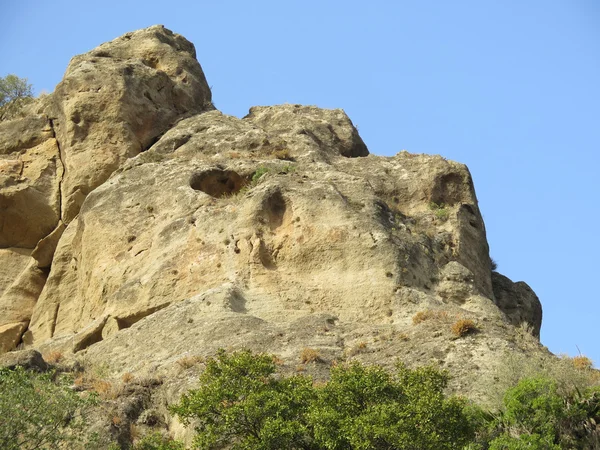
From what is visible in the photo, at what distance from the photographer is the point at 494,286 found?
37.8m

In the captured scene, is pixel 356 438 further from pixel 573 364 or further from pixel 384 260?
pixel 384 260

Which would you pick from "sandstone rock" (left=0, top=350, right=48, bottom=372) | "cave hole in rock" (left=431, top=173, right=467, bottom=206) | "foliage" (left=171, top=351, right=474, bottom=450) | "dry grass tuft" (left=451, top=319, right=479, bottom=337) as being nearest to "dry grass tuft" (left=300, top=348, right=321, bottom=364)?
"dry grass tuft" (left=451, top=319, right=479, bottom=337)

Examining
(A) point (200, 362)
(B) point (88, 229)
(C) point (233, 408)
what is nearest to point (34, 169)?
(B) point (88, 229)

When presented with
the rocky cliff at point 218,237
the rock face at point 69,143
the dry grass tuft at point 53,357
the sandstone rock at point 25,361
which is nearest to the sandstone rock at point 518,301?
the rocky cliff at point 218,237

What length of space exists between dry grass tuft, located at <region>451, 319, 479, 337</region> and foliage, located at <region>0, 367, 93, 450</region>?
851cm

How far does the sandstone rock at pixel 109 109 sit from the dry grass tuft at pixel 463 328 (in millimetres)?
17595

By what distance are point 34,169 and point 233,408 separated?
A: 2382 cm

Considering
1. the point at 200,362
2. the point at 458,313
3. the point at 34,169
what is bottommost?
the point at 200,362

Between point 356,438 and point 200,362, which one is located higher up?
point 200,362

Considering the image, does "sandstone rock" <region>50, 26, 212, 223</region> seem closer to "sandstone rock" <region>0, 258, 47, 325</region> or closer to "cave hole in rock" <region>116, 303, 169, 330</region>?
"sandstone rock" <region>0, 258, 47, 325</region>

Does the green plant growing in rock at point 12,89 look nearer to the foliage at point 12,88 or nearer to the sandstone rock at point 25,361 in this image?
the foliage at point 12,88

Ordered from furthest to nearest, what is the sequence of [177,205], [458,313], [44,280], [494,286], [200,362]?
1. [44,280]
2. [494,286]
3. [177,205]
4. [458,313]
5. [200,362]

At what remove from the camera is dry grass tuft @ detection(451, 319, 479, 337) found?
25.9 m

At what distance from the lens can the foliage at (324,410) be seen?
2003 cm
